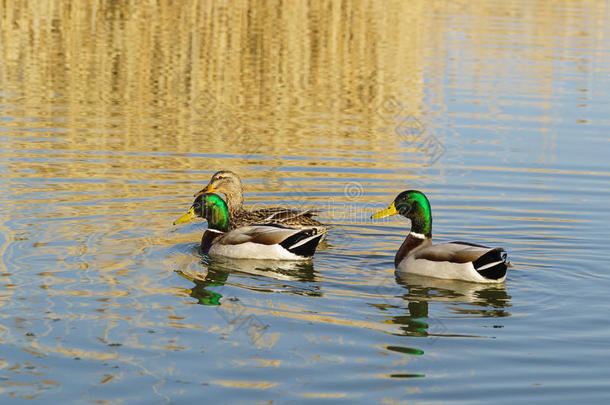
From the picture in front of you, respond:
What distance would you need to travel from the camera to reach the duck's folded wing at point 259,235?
33.0 feet

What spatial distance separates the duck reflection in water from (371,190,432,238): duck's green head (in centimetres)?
106

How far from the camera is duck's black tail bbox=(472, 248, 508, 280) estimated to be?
8992 mm

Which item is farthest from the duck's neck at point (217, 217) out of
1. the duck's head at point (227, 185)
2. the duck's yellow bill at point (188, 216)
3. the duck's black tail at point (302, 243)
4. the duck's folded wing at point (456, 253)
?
the duck's folded wing at point (456, 253)

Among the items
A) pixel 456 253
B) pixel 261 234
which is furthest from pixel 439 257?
pixel 261 234

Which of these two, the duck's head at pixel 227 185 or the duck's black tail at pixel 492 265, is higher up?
the duck's head at pixel 227 185

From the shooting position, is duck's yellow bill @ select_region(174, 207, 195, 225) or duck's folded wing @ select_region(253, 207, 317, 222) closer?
duck's yellow bill @ select_region(174, 207, 195, 225)

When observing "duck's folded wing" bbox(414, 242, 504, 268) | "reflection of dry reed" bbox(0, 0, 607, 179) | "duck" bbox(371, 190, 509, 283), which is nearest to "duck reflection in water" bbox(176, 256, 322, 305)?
"duck" bbox(371, 190, 509, 283)

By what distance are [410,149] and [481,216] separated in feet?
12.6

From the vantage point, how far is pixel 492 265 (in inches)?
354

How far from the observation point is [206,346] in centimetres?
733

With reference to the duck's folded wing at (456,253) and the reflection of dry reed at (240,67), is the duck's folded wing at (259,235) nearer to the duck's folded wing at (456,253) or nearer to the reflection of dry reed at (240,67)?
the duck's folded wing at (456,253)

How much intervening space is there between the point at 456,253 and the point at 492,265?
37 cm

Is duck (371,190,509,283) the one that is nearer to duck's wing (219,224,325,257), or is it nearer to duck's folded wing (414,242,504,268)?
duck's folded wing (414,242,504,268)

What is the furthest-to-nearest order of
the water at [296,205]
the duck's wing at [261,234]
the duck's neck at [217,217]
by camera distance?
the duck's neck at [217,217], the duck's wing at [261,234], the water at [296,205]
